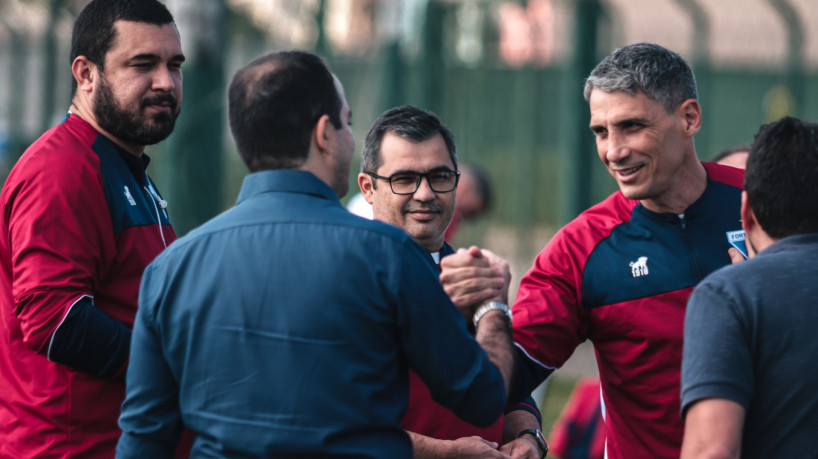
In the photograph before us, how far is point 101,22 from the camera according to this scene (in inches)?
137

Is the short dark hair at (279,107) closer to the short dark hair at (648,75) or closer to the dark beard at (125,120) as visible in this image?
the dark beard at (125,120)

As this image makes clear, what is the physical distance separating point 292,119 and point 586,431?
4.76m

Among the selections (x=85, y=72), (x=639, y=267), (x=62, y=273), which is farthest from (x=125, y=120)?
(x=639, y=267)

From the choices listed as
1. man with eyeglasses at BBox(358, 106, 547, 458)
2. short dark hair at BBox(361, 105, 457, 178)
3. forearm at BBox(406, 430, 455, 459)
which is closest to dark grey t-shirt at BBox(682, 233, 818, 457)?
forearm at BBox(406, 430, 455, 459)

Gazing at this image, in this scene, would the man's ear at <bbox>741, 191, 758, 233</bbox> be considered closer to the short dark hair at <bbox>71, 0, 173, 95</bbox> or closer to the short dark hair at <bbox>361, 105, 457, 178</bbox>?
the short dark hair at <bbox>361, 105, 457, 178</bbox>

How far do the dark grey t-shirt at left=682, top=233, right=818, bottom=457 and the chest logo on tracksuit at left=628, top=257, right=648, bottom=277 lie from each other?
0.97 meters

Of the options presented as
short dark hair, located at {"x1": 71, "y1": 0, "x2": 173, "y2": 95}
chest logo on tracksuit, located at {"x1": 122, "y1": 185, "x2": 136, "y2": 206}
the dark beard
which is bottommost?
chest logo on tracksuit, located at {"x1": 122, "y1": 185, "x2": 136, "y2": 206}

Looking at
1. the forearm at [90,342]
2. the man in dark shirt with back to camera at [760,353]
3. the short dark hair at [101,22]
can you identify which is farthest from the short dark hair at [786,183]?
the short dark hair at [101,22]

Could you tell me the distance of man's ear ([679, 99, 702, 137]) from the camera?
11.8 feet

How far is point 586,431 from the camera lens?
6859mm

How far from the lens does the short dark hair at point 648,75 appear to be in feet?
11.5

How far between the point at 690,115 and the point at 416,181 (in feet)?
3.23

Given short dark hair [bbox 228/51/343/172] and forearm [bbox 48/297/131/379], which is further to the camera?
forearm [bbox 48/297/131/379]

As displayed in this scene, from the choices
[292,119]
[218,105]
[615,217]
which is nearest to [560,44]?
[218,105]
